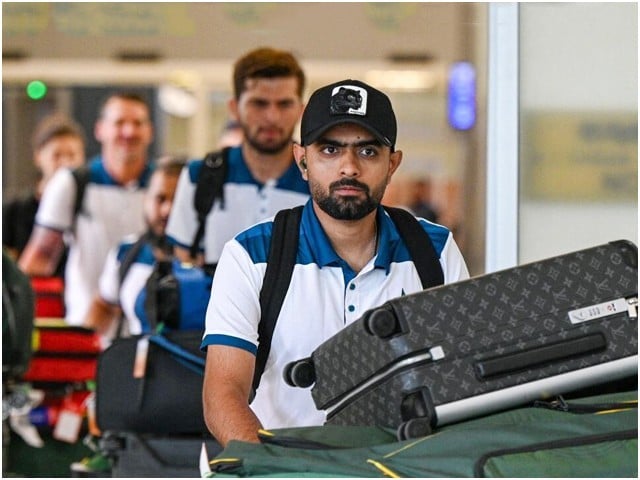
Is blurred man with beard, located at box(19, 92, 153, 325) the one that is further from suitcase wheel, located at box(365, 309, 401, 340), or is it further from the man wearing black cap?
suitcase wheel, located at box(365, 309, 401, 340)

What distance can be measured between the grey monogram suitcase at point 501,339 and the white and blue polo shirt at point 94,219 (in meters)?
5.88

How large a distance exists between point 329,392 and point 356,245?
42 centimetres

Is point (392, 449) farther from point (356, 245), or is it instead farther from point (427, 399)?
point (356, 245)

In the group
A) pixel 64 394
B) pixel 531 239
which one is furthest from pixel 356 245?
pixel 64 394

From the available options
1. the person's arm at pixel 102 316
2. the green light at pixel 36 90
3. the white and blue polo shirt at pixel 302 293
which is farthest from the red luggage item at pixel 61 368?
the white and blue polo shirt at pixel 302 293

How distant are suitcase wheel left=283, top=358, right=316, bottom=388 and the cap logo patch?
0.51 meters

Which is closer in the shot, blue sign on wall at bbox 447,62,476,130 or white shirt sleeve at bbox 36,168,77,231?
white shirt sleeve at bbox 36,168,77,231

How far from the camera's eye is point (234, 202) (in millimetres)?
4527

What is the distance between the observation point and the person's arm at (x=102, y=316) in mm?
7152

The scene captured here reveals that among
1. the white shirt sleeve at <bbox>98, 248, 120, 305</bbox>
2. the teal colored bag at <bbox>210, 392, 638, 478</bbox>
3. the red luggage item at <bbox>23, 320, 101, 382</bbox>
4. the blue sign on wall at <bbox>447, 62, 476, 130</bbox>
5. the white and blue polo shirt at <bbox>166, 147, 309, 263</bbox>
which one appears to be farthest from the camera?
the blue sign on wall at <bbox>447, 62, 476, 130</bbox>

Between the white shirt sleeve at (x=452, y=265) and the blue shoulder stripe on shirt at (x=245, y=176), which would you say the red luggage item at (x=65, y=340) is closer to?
the blue shoulder stripe on shirt at (x=245, y=176)

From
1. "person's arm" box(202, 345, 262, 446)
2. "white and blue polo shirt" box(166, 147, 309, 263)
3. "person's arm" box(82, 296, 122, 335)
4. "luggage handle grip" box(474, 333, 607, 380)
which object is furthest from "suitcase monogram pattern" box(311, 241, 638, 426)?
"person's arm" box(82, 296, 122, 335)

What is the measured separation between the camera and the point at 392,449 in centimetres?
210

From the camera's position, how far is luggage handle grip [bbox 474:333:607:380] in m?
2.37
